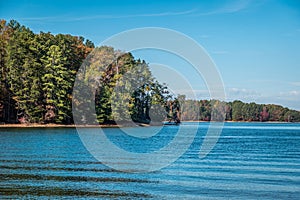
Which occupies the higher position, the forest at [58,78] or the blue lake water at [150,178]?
the forest at [58,78]

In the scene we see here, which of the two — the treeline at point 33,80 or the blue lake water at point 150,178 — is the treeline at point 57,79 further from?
the blue lake water at point 150,178

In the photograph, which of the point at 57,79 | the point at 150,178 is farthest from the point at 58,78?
the point at 150,178

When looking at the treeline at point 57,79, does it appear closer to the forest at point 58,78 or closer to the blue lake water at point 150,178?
the forest at point 58,78

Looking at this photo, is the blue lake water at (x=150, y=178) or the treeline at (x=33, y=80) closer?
the blue lake water at (x=150, y=178)

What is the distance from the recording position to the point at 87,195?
23.1 meters

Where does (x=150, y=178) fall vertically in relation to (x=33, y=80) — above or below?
below

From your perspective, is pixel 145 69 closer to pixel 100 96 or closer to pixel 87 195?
pixel 100 96

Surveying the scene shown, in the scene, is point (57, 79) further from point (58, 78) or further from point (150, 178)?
point (150, 178)

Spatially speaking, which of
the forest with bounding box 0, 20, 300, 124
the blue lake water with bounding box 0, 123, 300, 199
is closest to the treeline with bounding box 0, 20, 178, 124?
the forest with bounding box 0, 20, 300, 124

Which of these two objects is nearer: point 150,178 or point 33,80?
point 150,178

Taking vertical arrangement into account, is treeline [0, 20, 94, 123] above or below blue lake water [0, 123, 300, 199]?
above

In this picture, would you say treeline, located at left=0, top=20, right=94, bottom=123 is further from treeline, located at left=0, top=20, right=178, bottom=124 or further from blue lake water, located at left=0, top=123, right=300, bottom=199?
blue lake water, located at left=0, top=123, right=300, bottom=199

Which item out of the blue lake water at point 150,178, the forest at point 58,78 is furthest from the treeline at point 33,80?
the blue lake water at point 150,178

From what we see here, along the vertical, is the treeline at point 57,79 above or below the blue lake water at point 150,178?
above
